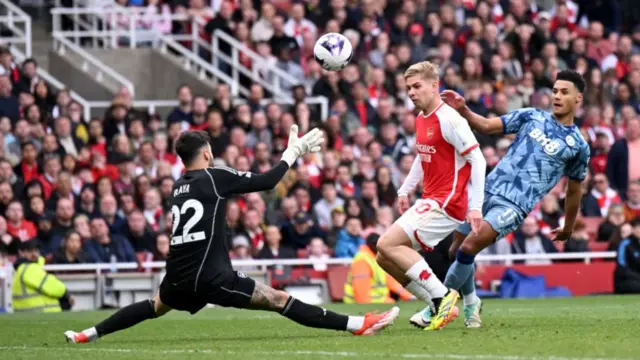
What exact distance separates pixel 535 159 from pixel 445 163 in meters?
1.02

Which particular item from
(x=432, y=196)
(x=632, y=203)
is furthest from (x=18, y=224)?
(x=632, y=203)

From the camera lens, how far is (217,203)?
11.0m

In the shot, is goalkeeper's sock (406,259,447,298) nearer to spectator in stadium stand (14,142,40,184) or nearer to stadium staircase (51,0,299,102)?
spectator in stadium stand (14,142,40,184)

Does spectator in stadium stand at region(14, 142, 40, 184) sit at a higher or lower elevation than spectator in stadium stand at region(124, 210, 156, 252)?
higher

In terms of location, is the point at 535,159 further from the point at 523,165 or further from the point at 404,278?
the point at 404,278

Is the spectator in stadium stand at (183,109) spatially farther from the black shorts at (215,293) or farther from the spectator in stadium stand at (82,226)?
the black shorts at (215,293)

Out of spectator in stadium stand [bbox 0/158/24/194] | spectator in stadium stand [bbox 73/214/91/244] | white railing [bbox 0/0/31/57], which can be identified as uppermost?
white railing [bbox 0/0/31/57]

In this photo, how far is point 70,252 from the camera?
19156mm

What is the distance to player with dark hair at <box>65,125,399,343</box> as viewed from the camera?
10.9 m

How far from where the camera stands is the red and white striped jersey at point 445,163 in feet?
39.8

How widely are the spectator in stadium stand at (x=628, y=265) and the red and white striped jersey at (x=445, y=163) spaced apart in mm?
9014

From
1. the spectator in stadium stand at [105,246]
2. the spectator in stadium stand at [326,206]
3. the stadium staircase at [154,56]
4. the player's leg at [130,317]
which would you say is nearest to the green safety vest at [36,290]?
the spectator in stadium stand at [105,246]

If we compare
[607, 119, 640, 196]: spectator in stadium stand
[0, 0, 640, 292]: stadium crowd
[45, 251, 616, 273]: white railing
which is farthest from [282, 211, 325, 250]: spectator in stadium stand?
[607, 119, 640, 196]: spectator in stadium stand

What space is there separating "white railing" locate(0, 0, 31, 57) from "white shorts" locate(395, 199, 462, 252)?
1221 cm
